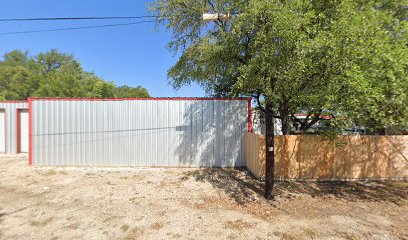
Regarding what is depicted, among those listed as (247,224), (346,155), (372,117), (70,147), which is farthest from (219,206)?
(70,147)

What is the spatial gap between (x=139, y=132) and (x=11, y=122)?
8.44 meters

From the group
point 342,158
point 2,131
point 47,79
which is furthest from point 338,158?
point 47,79

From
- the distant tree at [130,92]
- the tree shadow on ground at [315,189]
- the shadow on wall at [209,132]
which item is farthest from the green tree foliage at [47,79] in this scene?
the tree shadow on ground at [315,189]

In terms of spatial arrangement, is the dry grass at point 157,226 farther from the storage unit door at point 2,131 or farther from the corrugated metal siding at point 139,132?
the storage unit door at point 2,131

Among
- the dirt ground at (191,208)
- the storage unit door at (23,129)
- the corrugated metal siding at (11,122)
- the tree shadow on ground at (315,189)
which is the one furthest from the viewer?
the storage unit door at (23,129)

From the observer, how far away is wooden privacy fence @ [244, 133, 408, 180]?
5.98 m

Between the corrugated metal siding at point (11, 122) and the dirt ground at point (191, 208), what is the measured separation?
492 cm

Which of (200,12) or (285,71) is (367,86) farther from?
(200,12)

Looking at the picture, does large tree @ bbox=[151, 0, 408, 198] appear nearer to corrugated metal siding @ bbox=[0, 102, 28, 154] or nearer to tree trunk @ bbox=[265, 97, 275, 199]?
tree trunk @ bbox=[265, 97, 275, 199]

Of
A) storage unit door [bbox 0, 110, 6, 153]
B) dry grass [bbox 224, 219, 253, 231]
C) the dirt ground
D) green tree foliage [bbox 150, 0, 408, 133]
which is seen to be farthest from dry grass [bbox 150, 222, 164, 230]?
storage unit door [bbox 0, 110, 6, 153]

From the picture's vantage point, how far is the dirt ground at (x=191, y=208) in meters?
3.41

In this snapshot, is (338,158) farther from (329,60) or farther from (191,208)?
(191,208)

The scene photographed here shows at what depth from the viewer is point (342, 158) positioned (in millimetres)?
5984

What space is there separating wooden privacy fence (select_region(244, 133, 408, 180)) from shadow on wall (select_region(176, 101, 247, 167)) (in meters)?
1.82
